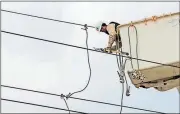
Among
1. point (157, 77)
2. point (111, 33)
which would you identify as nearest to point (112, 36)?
point (111, 33)

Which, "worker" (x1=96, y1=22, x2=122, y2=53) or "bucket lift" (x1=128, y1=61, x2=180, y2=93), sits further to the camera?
"worker" (x1=96, y1=22, x2=122, y2=53)

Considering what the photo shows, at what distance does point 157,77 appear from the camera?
49.9 ft

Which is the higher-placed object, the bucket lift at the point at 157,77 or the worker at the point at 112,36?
the worker at the point at 112,36

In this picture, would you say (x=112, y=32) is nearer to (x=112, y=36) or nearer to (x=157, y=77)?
(x=112, y=36)

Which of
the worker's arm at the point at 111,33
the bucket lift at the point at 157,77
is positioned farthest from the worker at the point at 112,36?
the bucket lift at the point at 157,77

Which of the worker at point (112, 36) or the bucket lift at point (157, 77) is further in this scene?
the worker at point (112, 36)

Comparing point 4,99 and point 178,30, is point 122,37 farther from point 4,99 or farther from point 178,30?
point 4,99

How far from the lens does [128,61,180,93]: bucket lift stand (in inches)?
587

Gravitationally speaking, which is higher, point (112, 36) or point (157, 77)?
point (112, 36)

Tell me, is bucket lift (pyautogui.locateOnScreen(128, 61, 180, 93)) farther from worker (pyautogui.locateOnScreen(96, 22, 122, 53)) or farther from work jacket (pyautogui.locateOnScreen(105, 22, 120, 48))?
work jacket (pyautogui.locateOnScreen(105, 22, 120, 48))

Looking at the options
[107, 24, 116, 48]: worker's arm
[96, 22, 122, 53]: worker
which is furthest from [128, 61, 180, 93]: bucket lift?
[107, 24, 116, 48]: worker's arm

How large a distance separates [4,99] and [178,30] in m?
3.34

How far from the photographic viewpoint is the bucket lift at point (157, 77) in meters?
14.9

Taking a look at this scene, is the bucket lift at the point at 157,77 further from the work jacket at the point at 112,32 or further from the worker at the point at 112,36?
the work jacket at the point at 112,32
